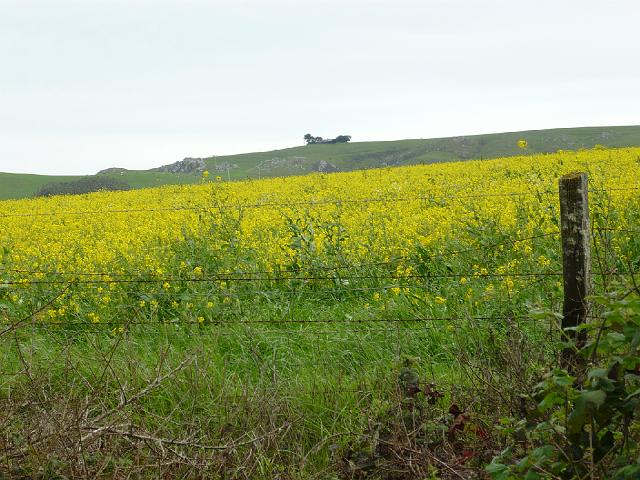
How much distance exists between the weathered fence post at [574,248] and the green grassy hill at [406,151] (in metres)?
64.4

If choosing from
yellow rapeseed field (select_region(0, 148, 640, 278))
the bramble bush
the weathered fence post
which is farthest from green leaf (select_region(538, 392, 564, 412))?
yellow rapeseed field (select_region(0, 148, 640, 278))

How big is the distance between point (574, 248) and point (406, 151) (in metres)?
86.2

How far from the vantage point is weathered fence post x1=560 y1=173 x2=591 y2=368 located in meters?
4.62

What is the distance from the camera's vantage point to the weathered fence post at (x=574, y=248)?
15.1ft

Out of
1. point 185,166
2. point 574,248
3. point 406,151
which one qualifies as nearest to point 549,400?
point 574,248

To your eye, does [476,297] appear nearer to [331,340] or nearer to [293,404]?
[331,340]

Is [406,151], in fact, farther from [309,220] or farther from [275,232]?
[309,220]

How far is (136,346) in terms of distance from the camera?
6.66 metres

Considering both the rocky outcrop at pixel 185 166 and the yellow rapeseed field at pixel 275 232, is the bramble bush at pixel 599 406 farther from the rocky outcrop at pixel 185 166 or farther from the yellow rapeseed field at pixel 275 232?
the rocky outcrop at pixel 185 166

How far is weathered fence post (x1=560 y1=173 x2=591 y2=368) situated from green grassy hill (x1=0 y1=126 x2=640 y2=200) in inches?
2536

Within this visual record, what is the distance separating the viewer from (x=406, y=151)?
8994 cm

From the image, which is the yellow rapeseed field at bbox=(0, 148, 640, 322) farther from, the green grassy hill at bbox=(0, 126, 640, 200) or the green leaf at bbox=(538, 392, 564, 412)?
the green grassy hill at bbox=(0, 126, 640, 200)

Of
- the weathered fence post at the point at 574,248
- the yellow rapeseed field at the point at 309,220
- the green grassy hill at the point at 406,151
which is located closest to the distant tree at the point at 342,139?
the green grassy hill at the point at 406,151

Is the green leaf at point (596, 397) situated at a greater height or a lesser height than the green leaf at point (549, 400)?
greater
